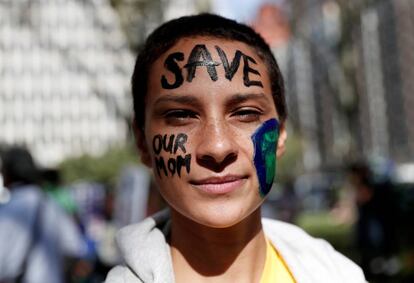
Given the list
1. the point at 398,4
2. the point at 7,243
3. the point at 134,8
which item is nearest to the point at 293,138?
the point at 398,4

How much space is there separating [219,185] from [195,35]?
370 millimetres

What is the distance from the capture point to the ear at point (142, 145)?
6.09ft

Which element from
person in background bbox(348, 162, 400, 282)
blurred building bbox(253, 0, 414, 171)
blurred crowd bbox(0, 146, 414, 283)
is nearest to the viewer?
blurred crowd bbox(0, 146, 414, 283)

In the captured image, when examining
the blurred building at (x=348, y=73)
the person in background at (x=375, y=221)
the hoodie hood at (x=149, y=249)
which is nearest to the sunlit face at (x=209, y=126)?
the hoodie hood at (x=149, y=249)

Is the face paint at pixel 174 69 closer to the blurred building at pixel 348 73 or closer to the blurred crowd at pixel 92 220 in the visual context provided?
the blurred building at pixel 348 73

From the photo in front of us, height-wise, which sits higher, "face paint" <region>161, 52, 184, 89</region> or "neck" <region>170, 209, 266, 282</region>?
"face paint" <region>161, 52, 184, 89</region>

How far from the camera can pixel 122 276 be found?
169cm

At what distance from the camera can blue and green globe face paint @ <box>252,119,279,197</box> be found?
1.72m

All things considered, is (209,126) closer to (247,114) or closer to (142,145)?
(247,114)

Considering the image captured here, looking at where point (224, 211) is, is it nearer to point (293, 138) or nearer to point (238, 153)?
point (238, 153)

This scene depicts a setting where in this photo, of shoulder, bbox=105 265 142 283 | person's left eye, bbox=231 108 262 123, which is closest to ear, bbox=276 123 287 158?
person's left eye, bbox=231 108 262 123

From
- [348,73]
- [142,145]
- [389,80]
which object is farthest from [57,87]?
[142,145]

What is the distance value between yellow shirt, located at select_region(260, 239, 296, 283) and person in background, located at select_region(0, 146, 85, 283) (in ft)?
8.44

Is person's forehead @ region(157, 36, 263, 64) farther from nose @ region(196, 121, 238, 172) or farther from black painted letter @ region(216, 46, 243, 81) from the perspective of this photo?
nose @ region(196, 121, 238, 172)
